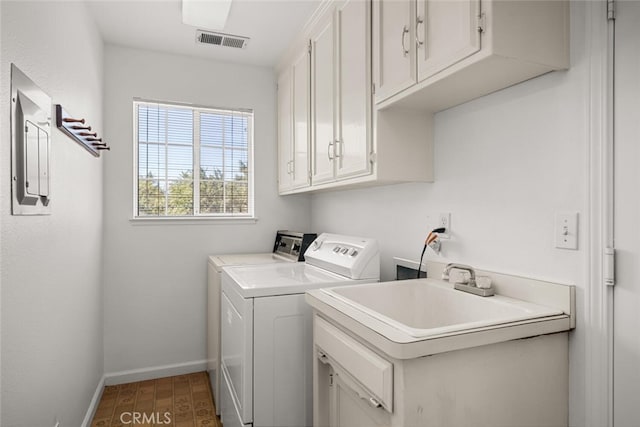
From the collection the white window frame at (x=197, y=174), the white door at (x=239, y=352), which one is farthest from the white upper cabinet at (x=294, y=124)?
the white door at (x=239, y=352)

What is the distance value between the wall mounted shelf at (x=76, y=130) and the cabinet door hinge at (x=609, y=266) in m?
2.09

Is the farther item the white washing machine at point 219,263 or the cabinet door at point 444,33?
the white washing machine at point 219,263

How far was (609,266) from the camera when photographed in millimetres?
1100

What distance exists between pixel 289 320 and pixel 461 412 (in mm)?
894

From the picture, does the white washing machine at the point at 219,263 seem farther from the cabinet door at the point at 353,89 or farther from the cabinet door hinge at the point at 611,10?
the cabinet door hinge at the point at 611,10

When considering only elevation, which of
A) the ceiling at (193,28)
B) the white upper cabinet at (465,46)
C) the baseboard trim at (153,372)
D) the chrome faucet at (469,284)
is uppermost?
the ceiling at (193,28)

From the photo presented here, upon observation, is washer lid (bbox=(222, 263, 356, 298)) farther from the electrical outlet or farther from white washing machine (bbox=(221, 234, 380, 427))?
the electrical outlet

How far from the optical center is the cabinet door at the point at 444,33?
44.8 inches

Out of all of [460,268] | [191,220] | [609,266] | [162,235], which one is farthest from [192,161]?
[609,266]

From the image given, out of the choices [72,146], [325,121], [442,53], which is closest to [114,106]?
[72,146]

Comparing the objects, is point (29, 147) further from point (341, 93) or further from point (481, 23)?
point (481, 23)

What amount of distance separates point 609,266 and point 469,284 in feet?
1.54

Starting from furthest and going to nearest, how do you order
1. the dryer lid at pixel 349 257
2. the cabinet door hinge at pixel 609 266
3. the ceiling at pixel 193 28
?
the ceiling at pixel 193 28 < the dryer lid at pixel 349 257 < the cabinet door hinge at pixel 609 266

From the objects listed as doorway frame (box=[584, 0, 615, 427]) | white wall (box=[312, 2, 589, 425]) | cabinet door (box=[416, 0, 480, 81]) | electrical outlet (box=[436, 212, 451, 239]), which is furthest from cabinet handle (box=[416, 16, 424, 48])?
electrical outlet (box=[436, 212, 451, 239])
